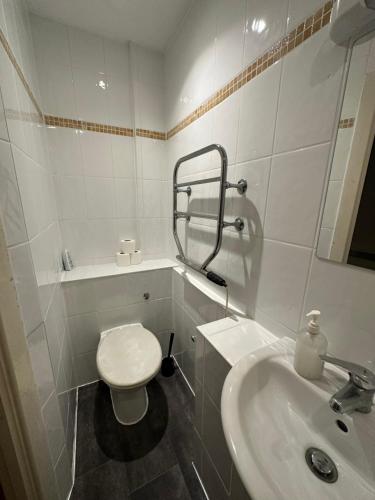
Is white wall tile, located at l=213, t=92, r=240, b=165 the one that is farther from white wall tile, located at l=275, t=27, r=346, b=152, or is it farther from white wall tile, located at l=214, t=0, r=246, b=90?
white wall tile, located at l=275, t=27, r=346, b=152

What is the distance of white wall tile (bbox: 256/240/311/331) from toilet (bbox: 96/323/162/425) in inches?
29.0

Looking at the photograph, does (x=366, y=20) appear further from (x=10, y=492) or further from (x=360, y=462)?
(x=10, y=492)

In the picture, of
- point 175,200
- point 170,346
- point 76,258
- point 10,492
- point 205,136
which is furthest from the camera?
point 170,346

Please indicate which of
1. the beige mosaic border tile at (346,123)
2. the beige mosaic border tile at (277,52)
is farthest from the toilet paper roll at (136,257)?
the beige mosaic border tile at (346,123)

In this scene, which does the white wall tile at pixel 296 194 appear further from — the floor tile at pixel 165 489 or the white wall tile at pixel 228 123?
the floor tile at pixel 165 489

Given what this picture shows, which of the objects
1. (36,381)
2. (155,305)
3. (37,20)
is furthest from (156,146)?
(36,381)

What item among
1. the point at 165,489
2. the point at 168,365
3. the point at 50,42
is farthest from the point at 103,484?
the point at 50,42

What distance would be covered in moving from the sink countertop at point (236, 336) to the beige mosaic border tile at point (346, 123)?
0.72 meters

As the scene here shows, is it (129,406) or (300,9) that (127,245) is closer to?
(129,406)

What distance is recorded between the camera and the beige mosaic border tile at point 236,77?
56 cm

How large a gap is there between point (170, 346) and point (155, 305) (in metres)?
0.37

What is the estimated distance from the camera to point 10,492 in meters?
0.61

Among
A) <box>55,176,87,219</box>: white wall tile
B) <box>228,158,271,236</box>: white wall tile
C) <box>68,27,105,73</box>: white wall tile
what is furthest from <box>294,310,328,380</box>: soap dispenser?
<box>68,27,105,73</box>: white wall tile

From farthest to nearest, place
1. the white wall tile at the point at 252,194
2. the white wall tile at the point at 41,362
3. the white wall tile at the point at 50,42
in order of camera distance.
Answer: the white wall tile at the point at 50,42
the white wall tile at the point at 252,194
the white wall tile at the point at 41,362
